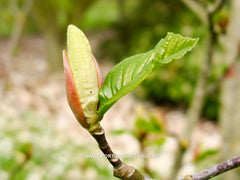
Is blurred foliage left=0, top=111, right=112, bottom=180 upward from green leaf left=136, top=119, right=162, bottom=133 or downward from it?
downward

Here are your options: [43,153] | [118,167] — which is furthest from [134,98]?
[118,167]

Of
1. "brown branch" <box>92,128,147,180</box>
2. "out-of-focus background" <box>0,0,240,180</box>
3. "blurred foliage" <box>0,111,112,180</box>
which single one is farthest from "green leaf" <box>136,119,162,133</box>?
"blurred foliage" <box>0,111,112,180</box>

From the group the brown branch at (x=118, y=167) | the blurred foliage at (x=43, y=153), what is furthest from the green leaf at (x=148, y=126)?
the blurred foliage at (x=43, y=153)

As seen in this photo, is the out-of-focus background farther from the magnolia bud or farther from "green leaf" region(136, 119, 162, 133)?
the magnolia bud

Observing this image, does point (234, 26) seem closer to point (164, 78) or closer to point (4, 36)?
point (164, 78)

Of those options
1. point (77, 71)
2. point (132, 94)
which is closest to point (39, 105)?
point (132, 94)

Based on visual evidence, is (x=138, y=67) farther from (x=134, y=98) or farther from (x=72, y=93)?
(x=134, y=98)
